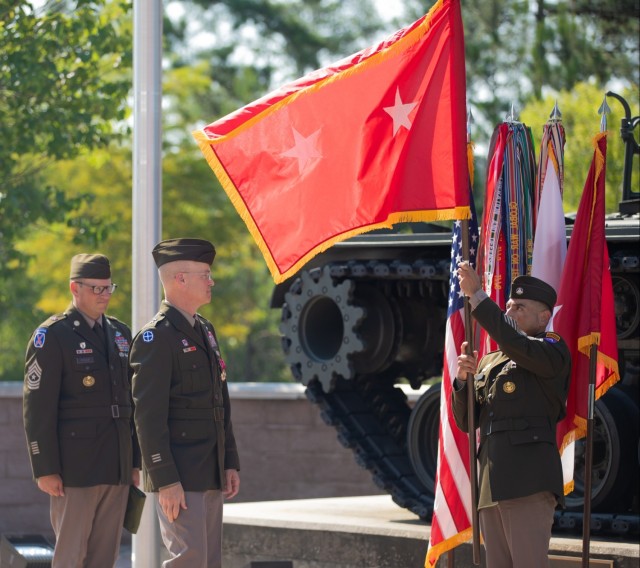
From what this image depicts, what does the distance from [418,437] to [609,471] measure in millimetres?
1504

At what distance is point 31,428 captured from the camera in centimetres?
758

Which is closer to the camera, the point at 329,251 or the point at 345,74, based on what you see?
the point at 345,74

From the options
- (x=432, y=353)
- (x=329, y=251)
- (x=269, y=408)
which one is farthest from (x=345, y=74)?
(x=269, y=408)

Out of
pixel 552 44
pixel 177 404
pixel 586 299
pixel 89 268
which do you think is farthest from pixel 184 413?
pixel 552 44

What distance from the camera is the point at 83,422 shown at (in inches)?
305

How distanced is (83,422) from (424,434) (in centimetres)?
331

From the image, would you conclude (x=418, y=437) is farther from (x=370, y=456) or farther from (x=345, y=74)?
(x=345, y=74)

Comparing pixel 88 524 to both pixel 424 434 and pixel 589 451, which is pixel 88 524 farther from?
pixel 424 434

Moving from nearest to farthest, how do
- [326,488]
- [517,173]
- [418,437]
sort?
[517,173] < [418,437] < [326,488]

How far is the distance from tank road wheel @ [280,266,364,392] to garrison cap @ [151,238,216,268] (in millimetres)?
3164

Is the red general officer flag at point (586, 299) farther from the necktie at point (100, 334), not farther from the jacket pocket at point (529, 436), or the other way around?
the necktie at point (100, 334)

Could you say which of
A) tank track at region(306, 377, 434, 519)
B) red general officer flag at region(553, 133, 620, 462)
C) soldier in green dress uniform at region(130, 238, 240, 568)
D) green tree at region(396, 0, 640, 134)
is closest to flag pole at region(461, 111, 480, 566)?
red general officer flag at region(553, 133, 620, 462)

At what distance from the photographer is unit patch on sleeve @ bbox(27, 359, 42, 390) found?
25.1 ft

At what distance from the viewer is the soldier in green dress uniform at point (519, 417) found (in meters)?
6.84
